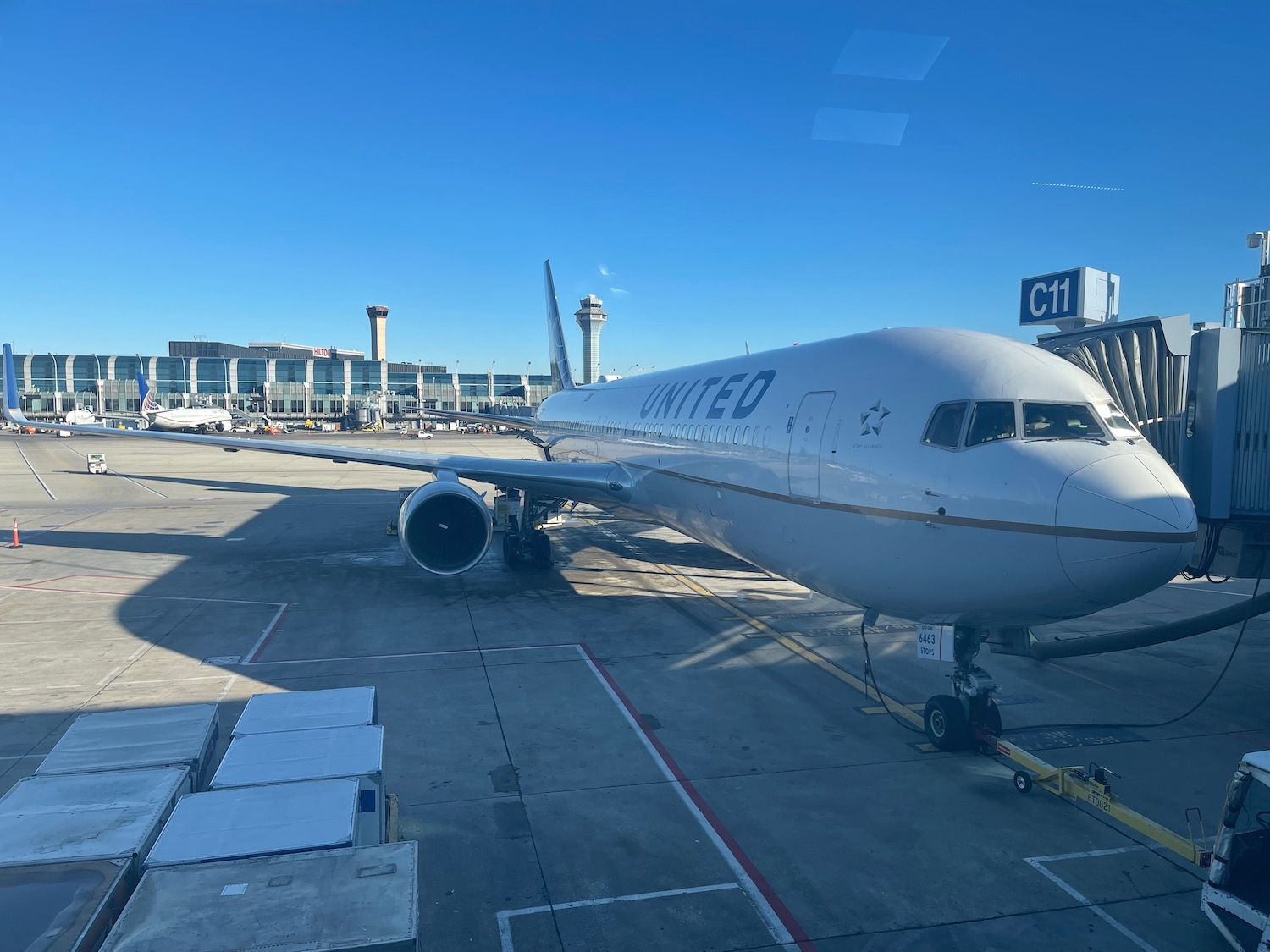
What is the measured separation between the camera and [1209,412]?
9.05 m

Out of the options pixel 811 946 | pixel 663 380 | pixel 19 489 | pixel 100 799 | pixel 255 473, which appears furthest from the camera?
pixel 255 473

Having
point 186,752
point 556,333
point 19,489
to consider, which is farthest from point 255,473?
point 186,752

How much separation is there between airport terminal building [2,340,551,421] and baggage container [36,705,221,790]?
78.0 metres

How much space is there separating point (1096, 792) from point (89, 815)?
792cm

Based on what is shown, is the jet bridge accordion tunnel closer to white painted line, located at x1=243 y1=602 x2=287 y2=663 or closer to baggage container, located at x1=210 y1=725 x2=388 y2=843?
baggage container, located at x1=210 y1=725 x2=388 y2=843

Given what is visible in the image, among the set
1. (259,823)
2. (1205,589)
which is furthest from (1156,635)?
(259,823)

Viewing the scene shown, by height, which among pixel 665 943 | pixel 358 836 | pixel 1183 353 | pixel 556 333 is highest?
pixel 556 333

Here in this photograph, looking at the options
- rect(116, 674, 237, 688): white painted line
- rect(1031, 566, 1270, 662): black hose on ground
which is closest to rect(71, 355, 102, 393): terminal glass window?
rect(116, 674, 237, 688): white painted line

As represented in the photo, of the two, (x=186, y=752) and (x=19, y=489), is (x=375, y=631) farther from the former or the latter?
(x=19, y=489)

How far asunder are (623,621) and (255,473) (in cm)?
3740

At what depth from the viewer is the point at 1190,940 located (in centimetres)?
572

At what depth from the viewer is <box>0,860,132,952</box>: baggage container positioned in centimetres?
370

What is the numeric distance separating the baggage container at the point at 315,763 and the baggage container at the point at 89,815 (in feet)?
1.20

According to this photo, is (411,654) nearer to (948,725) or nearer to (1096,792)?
(948,725)
